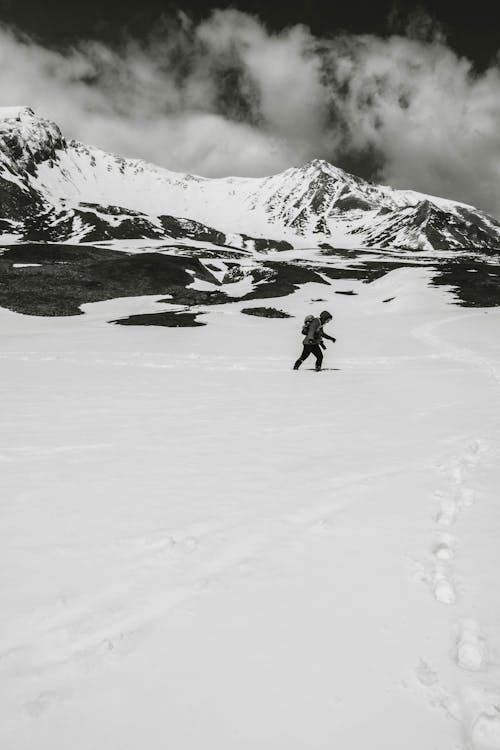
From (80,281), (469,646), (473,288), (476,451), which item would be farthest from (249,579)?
(473,288)

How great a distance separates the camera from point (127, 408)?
1144 cm

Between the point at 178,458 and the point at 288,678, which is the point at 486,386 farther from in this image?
the point at 288,678

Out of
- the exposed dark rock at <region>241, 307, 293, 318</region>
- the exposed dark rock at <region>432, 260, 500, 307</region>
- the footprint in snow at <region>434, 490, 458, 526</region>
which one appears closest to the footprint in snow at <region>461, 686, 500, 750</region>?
the footprint in snow at <region>434, 490, 458, 526</region>

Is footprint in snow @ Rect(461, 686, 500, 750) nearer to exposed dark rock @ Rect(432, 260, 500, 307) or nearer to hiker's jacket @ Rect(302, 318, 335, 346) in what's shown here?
hiker's jacket @ Rect(302, 318, 335, 346)

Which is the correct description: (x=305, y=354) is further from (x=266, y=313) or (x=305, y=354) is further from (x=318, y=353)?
(x=266, y=313)

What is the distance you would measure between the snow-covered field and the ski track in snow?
0.05ft

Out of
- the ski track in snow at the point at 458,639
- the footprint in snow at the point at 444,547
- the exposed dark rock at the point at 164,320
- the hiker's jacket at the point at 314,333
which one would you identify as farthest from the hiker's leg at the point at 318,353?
the exposed dark rock at the point at 164,320

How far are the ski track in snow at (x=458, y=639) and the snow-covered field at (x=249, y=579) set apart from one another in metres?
0.02

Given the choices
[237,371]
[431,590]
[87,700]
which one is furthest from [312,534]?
[237,371]

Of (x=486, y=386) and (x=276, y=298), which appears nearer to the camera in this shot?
(x=486, y=386)

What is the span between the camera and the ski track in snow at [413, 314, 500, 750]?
9.48 feet

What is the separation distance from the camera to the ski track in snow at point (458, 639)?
2.89 metres

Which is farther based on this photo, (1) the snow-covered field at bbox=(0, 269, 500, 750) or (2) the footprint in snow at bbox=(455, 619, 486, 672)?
(2) the footprint in snow at bbox=(455, 619, 486, 672)

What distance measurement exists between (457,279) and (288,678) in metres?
75.3
